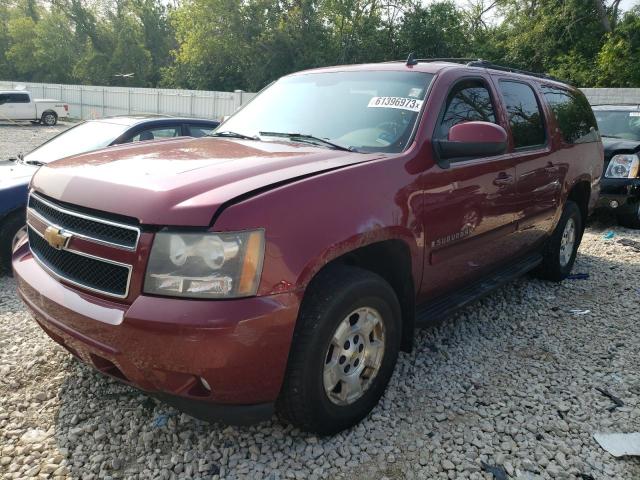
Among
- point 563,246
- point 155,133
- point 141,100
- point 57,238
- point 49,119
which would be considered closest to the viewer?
point 57,238

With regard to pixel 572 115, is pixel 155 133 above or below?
below

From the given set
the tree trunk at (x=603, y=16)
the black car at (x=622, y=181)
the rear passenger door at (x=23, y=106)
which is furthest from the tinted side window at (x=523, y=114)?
the rear passenger door at (x=23, y=106)

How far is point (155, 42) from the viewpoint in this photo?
54.7 meters

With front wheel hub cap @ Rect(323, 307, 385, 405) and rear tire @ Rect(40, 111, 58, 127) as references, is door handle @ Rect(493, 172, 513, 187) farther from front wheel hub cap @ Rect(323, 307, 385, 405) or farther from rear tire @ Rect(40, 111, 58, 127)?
rear tire @ Rect(40, 111, 58, 127)

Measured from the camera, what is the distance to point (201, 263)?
2.09m

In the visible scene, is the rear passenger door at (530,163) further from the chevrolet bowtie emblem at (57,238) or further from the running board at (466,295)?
the chevrolet bowtie emblem at (57,238)

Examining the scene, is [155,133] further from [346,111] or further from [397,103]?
[397,103]

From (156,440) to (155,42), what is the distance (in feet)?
192

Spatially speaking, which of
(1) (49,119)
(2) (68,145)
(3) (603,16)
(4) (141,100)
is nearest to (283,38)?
(4) (141,100)

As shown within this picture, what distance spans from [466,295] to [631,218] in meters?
5.21

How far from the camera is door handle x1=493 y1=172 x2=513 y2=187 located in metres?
3.56

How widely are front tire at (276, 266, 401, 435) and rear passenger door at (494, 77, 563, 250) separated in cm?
177

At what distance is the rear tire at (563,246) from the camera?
4.94 meters

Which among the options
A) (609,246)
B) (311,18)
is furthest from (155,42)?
(609,246)
